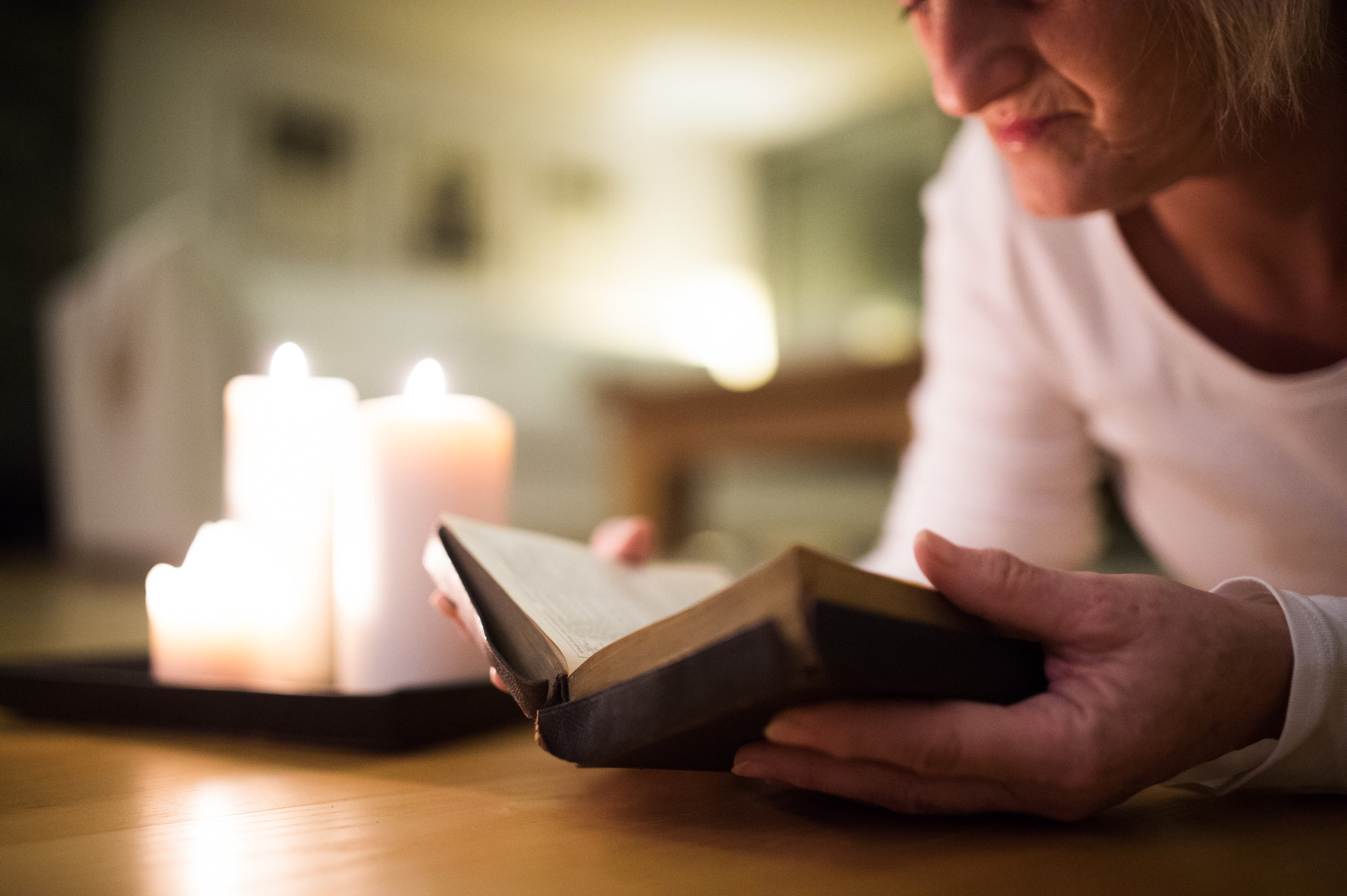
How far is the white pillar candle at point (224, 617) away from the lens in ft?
1.68

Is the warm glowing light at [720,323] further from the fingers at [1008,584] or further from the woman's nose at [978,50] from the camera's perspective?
the fingers at [1008,584]

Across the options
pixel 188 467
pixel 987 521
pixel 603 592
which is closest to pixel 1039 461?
pixel 987 521

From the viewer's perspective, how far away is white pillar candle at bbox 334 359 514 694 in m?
0.48

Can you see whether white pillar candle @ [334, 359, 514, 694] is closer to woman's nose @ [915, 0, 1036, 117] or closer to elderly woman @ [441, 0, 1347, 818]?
elderly woman @ [441, 0, 1347, 818]

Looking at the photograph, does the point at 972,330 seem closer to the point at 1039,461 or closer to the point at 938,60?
the point at 1039,461

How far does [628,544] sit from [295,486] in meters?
0.20

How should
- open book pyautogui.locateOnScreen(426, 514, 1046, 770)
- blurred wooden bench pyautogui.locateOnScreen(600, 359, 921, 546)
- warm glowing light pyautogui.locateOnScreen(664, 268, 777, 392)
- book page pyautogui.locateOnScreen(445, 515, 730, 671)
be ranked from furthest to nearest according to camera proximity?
warm glowing light pyautogui.locateOnScreen(664, 268, 777, 392) < blurred wooden bench pyautogui.locateOnScreen(600, 359, 921, 546) < book page pyautogui.locateOnScreen(445, 515, 730, 671) < open book pyautogui.locateOnScreen(426, 514, 1046, 770)

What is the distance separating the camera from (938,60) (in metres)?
0.49

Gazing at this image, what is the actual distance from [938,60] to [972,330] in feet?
1.15

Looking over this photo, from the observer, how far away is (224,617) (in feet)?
1.70

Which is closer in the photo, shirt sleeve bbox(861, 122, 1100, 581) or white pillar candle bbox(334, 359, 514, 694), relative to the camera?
white pillar candle bbox(334, 359, 514, 694)

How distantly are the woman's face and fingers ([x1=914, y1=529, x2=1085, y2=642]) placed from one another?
0.91 ft

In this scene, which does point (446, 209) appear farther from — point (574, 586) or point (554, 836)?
point (554, 836)

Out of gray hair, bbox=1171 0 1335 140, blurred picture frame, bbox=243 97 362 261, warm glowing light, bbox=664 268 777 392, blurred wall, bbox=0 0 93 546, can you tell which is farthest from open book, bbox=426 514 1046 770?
warm glowing light, bbox=664 268 777 392
